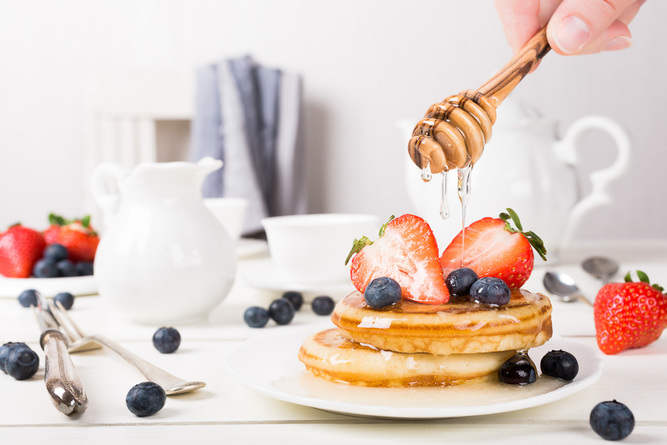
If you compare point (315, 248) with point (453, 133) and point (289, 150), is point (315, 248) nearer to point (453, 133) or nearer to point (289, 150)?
point (453, 133)

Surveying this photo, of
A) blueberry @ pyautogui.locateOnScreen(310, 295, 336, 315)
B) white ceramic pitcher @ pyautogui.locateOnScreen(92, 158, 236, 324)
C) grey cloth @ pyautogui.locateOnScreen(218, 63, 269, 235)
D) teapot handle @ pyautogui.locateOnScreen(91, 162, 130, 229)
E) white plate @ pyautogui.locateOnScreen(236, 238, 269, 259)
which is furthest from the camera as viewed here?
grey cloth @ pyautogui.locateOnScreen(218, 63, 269, 235)

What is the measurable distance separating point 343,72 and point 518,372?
2257mm

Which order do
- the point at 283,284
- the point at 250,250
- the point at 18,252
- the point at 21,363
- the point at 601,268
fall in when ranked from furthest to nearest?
the point at 250,250 → the point at 601,268 → the point at 18,252 → the point at 283,284 → the point at 21,363

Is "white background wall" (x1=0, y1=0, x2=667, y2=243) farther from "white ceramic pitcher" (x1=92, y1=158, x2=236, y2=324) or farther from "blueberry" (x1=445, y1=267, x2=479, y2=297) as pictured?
"blueberry" (x1=445, y1=267, x2=479, y2=297)

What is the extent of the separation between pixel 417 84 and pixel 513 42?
1573mm

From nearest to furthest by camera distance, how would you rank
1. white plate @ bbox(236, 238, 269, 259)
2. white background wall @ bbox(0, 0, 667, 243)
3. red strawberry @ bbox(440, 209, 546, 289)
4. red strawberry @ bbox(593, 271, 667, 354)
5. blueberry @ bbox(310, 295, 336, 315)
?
red strawberry @ bbox(440, 209, 546, 289)
red strawberry @ bbox(593, 271, 667, 354)
blueberry @ bbox(310, 295, 336, 315)
white plate @ bbox(236, 238, 269, 259)
white background wall @ bbox(0, 0, 667, 243)

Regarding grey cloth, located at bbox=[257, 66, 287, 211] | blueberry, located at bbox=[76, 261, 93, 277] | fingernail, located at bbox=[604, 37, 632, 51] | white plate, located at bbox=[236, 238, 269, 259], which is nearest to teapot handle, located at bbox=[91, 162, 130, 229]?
blueberry, located at bbox=[76, 261, 93, 277]

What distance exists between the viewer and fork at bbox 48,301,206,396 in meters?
0.79

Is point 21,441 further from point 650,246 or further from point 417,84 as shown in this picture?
point 417,84

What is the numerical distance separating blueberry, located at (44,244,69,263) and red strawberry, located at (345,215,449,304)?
0.86 m

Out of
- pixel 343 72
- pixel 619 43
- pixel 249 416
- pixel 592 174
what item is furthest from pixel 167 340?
pixel 343 72

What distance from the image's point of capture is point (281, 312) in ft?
3.93

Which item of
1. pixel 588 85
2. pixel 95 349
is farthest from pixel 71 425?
pixel 588 85

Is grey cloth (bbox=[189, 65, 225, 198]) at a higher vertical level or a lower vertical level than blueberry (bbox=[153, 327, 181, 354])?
higher
